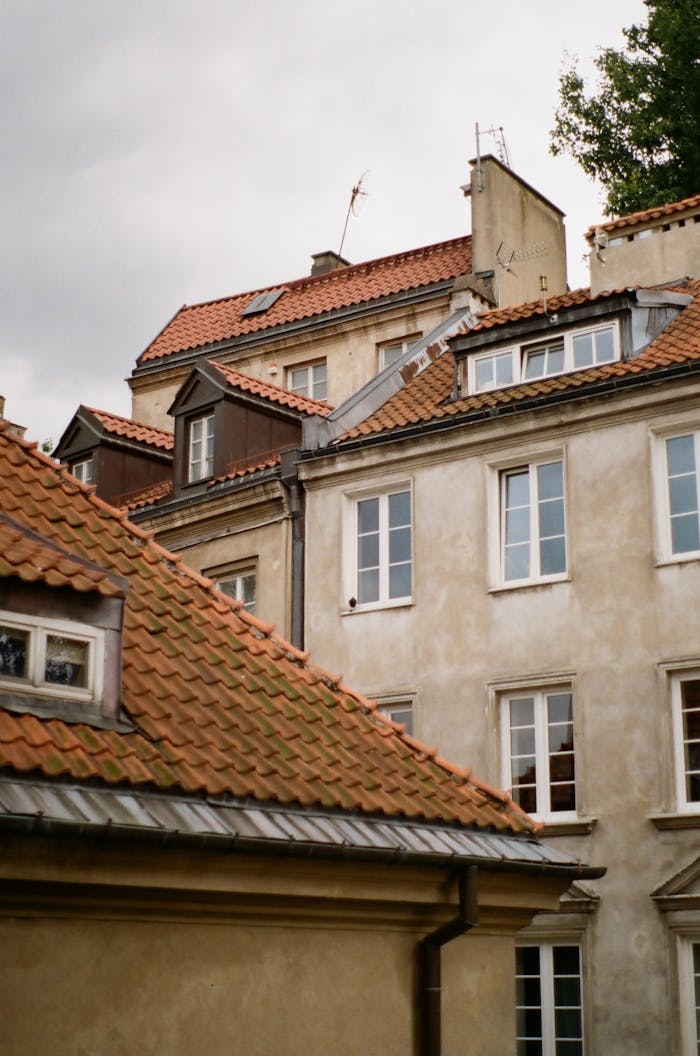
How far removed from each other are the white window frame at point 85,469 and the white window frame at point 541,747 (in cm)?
1037

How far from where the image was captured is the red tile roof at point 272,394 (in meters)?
24.5

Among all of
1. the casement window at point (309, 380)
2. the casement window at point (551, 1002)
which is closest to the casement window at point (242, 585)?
the casement window at point (309, 380)

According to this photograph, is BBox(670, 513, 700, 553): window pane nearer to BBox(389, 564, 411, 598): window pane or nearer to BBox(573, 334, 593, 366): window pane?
BBox(573, 334, 593, 366): window pane

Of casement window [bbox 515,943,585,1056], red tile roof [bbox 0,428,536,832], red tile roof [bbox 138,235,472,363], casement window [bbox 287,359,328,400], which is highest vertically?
red tile roof [bbox 138,235,472,363]

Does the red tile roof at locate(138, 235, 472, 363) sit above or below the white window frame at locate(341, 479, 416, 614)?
above

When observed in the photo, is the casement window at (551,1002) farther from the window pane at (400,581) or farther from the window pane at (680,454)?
the window pane at (680,454)

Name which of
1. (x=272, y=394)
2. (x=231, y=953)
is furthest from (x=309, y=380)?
(x=231, y=953)

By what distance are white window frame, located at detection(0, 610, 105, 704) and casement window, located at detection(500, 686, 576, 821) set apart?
1116 centimetres

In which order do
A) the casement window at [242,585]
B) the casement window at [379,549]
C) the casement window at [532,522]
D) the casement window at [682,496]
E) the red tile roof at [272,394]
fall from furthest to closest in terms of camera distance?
the red tile roof at [272,394] → the casement window at [242,585] → the casement window at [379,549] → the casement window at [532,522] → the casement window at [682,496]

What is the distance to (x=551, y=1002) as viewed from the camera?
1895 cm

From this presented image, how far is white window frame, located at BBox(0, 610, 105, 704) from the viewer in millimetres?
8992

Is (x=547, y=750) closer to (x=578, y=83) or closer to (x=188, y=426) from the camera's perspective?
(x=188, y=426)

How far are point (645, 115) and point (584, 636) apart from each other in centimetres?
1883

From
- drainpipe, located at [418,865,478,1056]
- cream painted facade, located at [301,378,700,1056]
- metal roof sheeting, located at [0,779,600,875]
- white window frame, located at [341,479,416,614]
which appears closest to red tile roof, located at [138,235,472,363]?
white window frame, located at [341,479,416,614]
